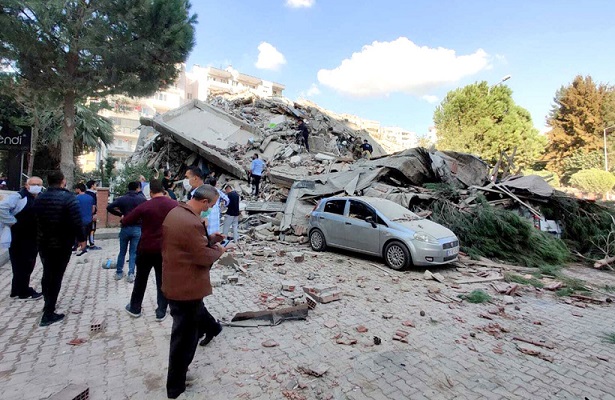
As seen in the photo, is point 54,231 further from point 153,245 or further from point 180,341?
point 180,341

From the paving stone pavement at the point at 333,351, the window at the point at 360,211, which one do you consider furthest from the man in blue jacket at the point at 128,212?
the window at the point at 360,211

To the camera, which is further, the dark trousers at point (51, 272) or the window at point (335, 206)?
the window at point (335, 206)

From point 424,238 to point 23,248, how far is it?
23.9ft

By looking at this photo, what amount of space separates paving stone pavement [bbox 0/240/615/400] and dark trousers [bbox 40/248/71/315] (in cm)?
33

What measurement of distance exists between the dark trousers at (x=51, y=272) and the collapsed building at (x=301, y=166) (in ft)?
21.1

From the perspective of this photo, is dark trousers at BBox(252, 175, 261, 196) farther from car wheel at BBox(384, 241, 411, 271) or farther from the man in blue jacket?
the man in blue jacket

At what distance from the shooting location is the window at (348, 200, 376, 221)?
8.35 meters

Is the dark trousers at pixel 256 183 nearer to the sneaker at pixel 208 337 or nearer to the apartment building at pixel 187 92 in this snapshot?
the sneaker at pixel 208 337

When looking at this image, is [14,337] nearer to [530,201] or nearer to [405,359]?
[405,359]

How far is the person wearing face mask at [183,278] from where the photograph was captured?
107 inches

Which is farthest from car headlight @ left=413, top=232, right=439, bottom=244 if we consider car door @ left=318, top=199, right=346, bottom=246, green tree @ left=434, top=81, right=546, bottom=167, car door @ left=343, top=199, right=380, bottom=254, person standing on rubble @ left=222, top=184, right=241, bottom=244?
green tree @ left=434, top=81, right=546, bottom=167

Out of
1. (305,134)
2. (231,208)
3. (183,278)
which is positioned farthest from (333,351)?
(305,134)

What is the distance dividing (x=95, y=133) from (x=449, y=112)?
32929mm

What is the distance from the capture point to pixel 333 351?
3.86m
